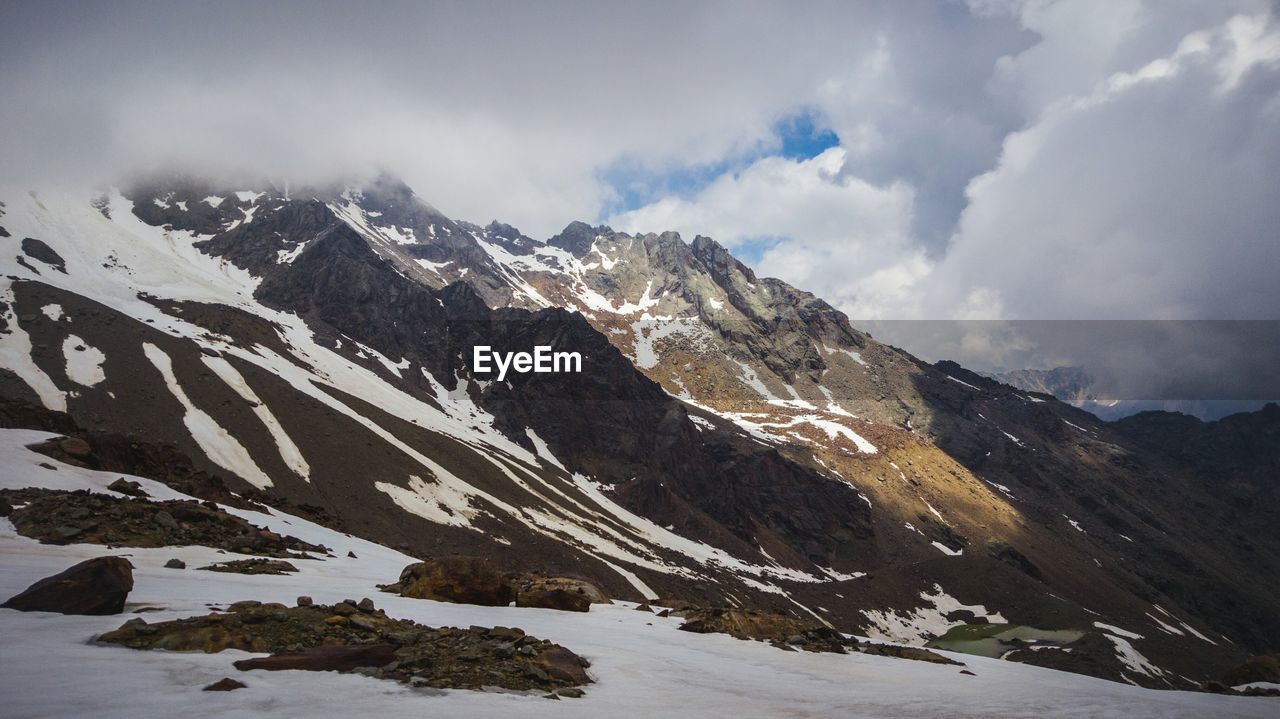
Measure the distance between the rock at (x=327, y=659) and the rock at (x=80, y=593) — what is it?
405 centimetres

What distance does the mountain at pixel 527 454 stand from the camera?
208 ft

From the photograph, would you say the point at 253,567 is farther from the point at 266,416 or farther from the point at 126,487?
the point at 266,416

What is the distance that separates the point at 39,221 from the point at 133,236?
1787cm

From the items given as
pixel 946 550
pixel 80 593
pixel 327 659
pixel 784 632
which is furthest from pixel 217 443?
pixel 946 550

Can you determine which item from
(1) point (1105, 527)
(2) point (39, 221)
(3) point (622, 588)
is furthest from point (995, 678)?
(1) point (1105, 527)

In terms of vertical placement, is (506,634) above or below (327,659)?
below

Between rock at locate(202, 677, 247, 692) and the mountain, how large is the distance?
3599 cm

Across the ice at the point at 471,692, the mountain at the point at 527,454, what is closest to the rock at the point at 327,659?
the ice at the point at 471,692

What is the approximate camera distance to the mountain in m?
63.4

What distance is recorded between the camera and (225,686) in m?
6.84

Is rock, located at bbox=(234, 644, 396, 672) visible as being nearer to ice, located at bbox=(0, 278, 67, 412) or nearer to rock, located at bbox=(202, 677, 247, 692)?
rock, located at bbox=(202, 677, 247, 692)

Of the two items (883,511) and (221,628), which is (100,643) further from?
(883,511)

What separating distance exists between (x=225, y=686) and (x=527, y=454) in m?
108

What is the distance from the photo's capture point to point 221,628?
9109 millimetres
